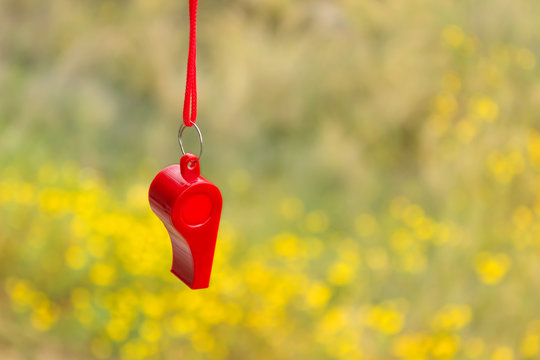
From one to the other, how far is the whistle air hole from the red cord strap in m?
0.09

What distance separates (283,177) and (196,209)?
8.69ft

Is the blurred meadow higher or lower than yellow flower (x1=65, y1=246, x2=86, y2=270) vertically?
higher

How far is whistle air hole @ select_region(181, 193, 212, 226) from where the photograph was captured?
750 mm

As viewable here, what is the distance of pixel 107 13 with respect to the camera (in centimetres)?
409

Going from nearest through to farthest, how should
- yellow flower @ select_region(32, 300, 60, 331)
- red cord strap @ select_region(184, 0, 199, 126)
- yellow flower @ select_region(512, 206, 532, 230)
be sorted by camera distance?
red cord strap @ select_region(184, 0, 199, 126)
yellow flower @ select_region(32, 300, 60, 331)
yellow flower @ select_region(512, 206, 532, 230)

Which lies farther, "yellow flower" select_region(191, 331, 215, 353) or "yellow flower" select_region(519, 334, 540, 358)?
"yellow flower" select_region(519, 334, 540, 358)

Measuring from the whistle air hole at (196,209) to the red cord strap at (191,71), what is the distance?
0.09m

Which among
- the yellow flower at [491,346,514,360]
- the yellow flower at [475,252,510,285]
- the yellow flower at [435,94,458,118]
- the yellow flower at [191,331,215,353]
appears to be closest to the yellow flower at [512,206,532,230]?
the yellow flower at [475,252,510,285]

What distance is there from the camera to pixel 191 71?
68cm

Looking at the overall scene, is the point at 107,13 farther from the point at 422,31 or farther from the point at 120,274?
the point at 120,274

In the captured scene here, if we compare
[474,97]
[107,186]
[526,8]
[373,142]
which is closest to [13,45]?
[107,186]

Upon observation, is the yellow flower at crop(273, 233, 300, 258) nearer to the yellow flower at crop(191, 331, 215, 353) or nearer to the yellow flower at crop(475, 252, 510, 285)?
the yellow flower at crop(191, 331, 215, 353)

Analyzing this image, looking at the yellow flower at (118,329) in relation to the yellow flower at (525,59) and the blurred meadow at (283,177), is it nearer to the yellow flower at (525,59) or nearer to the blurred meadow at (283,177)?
the blurred meadow at (283,177)

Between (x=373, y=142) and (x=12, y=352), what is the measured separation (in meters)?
2.08
